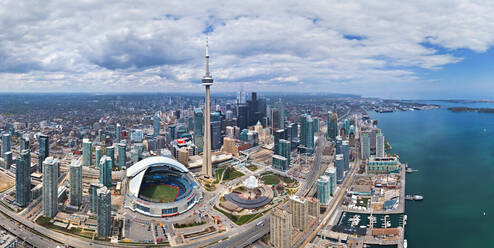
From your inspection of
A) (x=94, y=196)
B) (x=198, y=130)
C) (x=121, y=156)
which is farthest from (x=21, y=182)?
(x=198, y=130)

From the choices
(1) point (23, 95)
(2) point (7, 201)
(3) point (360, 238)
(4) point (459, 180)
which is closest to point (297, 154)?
(4) point (459, 180)

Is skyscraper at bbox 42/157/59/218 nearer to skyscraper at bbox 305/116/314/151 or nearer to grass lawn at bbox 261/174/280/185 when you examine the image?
grass lawn at bbox 261/174/280/185

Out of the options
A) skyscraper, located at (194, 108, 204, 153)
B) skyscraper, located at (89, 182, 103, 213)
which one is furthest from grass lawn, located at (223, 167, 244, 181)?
skyscraper, located at (89, 182, 103, 213)

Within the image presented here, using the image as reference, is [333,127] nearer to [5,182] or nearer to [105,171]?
[105,171]

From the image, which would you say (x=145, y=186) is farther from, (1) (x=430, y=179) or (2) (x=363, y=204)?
(1) (x=430, y=179)

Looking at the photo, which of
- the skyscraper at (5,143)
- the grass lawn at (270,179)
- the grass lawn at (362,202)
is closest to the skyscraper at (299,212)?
the grass lawn at (362,202)

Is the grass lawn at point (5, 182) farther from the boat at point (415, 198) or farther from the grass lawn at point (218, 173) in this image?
the boat at point (415, 198)
